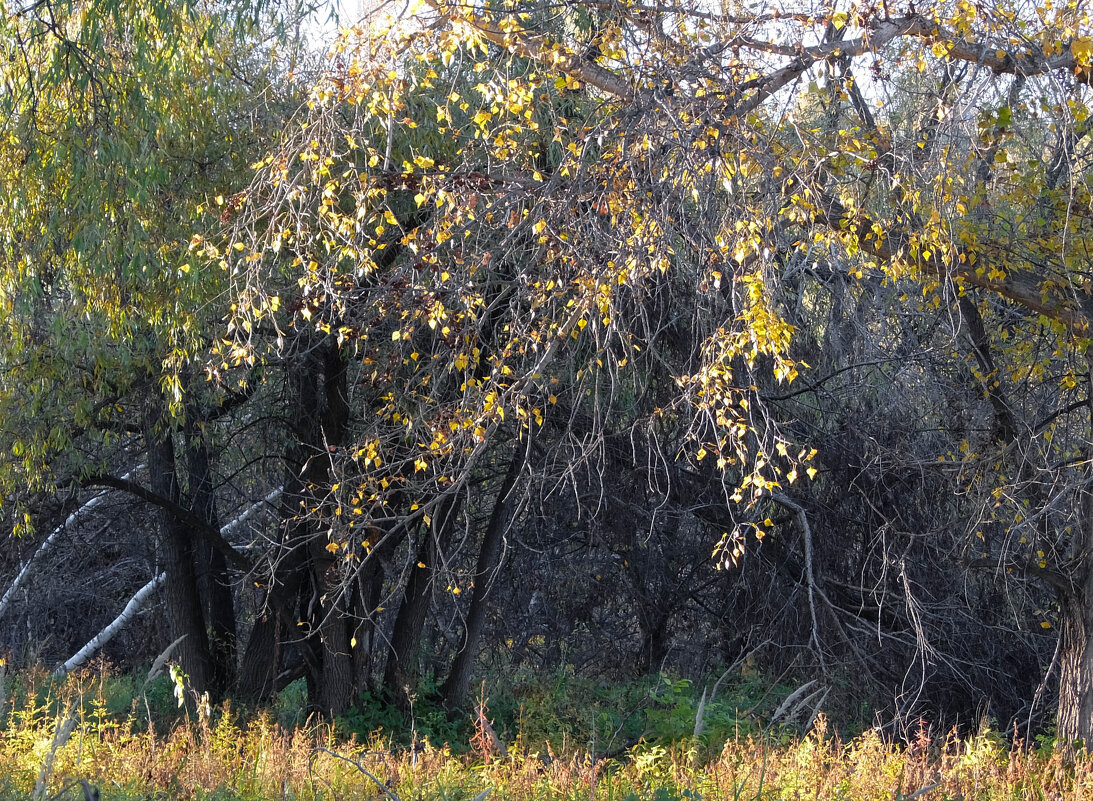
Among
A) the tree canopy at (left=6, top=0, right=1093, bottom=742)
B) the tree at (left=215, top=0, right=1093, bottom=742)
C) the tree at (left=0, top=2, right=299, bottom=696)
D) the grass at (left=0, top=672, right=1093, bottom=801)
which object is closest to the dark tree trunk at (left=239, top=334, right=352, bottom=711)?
the tree canopy at (left=6, top=0, right=1093, bottom=742)

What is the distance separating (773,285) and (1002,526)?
4.75 metres

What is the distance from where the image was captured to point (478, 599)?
9578mm

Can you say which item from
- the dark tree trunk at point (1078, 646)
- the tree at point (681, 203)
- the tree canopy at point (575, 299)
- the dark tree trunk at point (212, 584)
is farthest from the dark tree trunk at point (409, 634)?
the dark tree trunk at point (1078, 646)

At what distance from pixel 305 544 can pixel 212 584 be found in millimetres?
2683

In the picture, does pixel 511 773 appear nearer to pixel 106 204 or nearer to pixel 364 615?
pixel 364 615

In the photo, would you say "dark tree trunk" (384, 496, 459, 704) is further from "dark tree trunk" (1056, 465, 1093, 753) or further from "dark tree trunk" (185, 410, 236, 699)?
"dark tree trunk" (1056, 465, 1093, 753)

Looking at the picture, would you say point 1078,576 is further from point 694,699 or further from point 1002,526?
point 694,699

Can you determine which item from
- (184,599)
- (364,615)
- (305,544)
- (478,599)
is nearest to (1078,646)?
(478,599)

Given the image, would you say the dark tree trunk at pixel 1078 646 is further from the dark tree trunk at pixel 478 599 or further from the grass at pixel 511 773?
the dark tree trunk at pixel 478 599

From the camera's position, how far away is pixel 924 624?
28.5 feet

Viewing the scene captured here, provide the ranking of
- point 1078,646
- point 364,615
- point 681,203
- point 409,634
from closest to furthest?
point 681,203, point 1078,646, point 364,615, point 409,634

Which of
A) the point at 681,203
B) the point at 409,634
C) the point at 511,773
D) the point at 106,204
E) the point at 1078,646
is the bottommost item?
the point at 511,773

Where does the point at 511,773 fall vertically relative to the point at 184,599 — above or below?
below

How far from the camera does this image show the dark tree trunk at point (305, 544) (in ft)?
28.3
